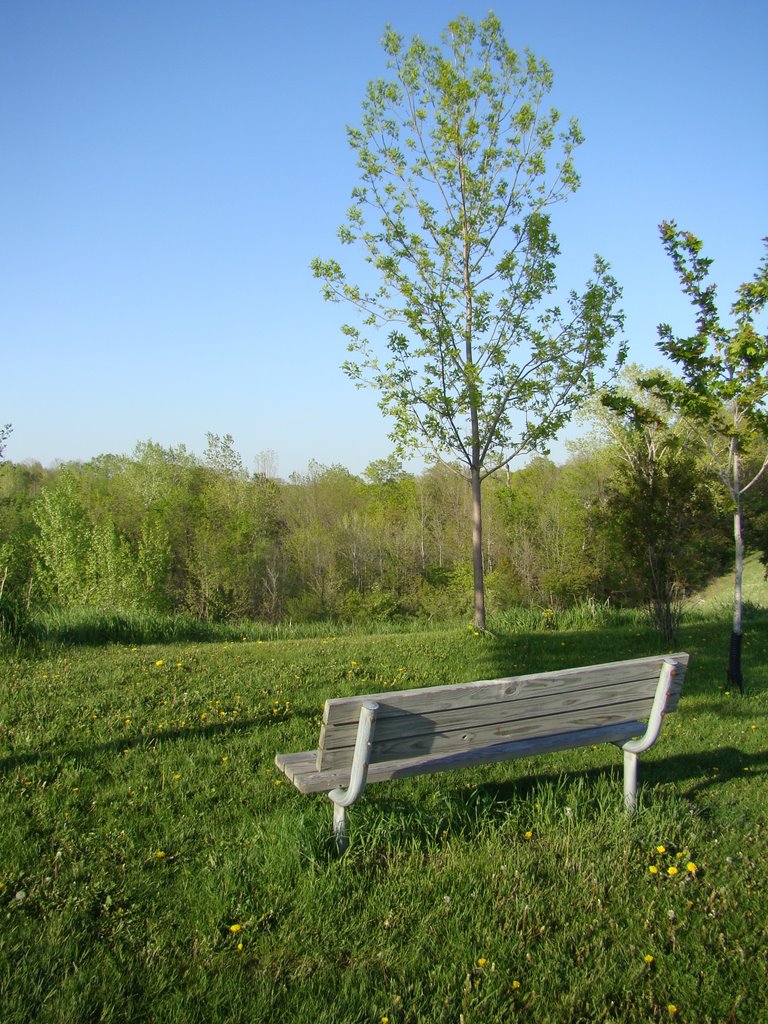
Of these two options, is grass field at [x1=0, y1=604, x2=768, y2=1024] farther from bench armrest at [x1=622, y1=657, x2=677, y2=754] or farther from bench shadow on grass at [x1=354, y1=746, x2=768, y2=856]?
bench armrest at [x1=622, y1=657, x2=677, y2=754]

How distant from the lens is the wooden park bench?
3016mm

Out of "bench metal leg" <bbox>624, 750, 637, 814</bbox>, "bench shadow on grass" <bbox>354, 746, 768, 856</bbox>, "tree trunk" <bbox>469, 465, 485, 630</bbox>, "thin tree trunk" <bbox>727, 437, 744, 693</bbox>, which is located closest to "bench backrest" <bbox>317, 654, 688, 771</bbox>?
"bench metal leg" <bbox>624, 750, 637, 814</bbox>

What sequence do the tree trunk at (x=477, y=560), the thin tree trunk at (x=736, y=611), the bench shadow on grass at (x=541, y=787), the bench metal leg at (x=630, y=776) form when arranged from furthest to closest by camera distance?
the tree trunk at (x=477, y=560) → the thin tree trunk at (x=736, y=611) → the bench metal leg at (x=630, y=776) → the bench shadow on grass at (x=541, y=787)

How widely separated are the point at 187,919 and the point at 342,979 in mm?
670

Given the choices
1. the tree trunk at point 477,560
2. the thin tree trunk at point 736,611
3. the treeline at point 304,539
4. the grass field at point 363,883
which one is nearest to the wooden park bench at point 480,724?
the grass field at point 363,883

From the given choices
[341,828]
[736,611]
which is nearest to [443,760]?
[341,828]

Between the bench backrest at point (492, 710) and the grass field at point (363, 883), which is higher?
the bench backrest at point (492, 710)

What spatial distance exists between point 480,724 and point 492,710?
85 millimetres

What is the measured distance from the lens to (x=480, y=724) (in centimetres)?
327

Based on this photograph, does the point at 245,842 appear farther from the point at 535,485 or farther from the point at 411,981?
the point at 535,485

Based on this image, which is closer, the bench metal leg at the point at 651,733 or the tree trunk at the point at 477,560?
the bench metal leg at the point at 651,733

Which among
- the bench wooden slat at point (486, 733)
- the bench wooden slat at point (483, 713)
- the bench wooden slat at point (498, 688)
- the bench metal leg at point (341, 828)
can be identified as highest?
the bench wooden slat at point (498, 688)

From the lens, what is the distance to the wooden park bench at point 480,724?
9.89 feet

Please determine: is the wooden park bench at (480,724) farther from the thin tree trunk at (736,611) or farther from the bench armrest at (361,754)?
the thin tree trunk at (736,611)
